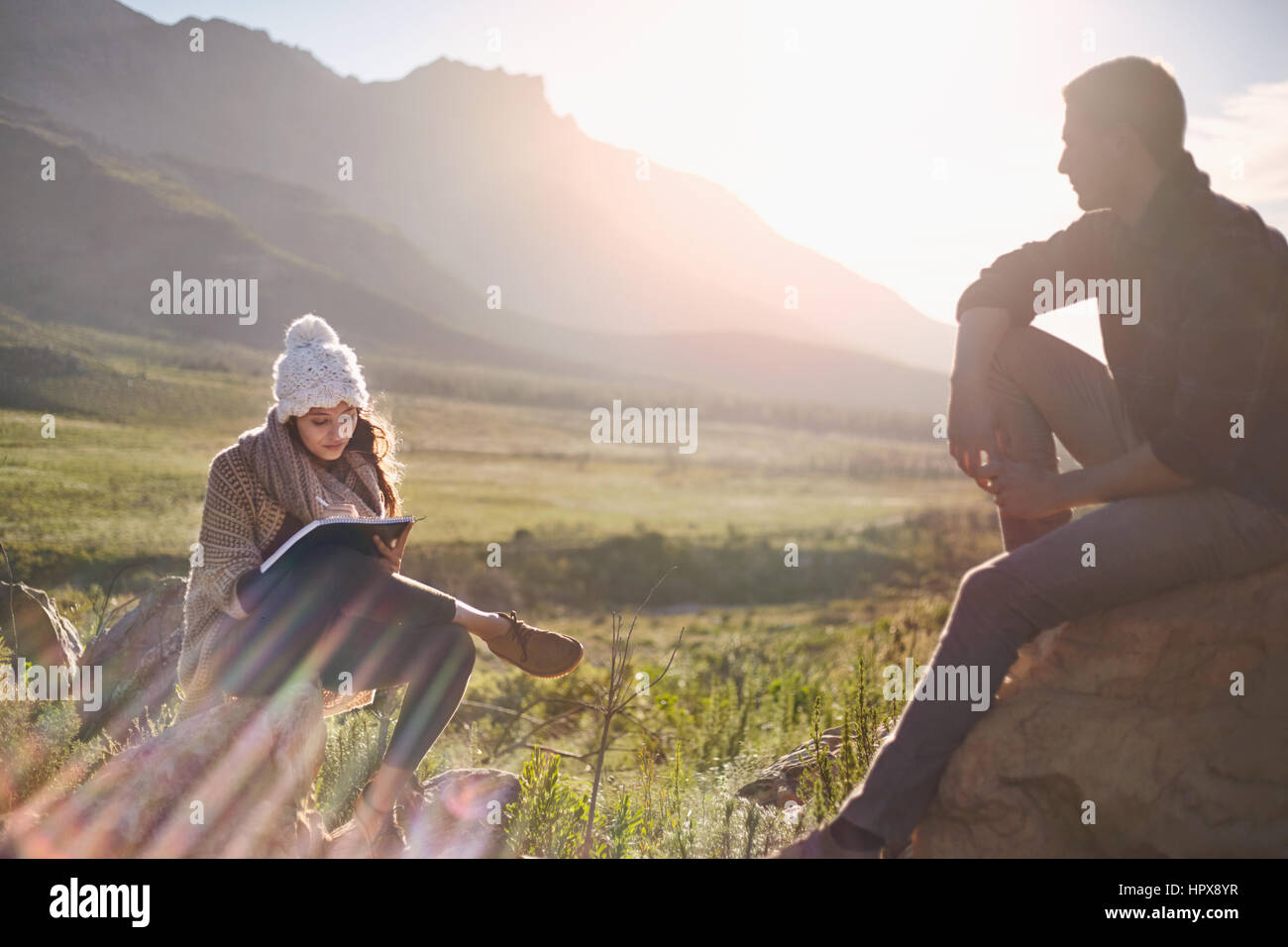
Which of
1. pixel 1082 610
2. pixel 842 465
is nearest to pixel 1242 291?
pixel 1082 610

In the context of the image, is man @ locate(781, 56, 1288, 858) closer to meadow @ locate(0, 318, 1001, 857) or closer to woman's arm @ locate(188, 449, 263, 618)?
meadow @ locate(0, 318, 1001, 857)

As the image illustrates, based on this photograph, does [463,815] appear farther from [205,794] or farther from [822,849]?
[822,849]

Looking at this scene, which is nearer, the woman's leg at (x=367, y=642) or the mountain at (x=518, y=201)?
the woman's leg at (x=367, y=642)

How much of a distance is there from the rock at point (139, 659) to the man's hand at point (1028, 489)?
12.5 feet

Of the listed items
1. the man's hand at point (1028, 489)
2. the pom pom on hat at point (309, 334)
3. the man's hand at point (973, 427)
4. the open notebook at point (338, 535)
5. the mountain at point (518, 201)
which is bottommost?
the open notebook at point (338, 535)

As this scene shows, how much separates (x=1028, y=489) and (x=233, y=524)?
2.72m

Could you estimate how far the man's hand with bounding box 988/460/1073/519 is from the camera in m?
2.57

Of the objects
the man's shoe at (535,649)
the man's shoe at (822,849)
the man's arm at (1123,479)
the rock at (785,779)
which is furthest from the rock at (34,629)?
the man's arm at (1123,479)

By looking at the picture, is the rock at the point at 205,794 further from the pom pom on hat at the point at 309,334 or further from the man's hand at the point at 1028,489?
the man's hand at the point at 1028,489

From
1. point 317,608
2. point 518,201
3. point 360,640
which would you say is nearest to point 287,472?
point 317,608

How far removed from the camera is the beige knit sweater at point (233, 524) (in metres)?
3.19

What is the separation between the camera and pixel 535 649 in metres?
3.35

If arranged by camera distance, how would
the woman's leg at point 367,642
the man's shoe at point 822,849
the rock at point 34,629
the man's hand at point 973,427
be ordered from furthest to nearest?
the rock at point 34,629
the woman's leg at point 367,642
the man's hand at point 973,427
the man's shoe at point 822,849

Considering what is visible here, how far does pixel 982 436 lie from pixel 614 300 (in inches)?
6401
